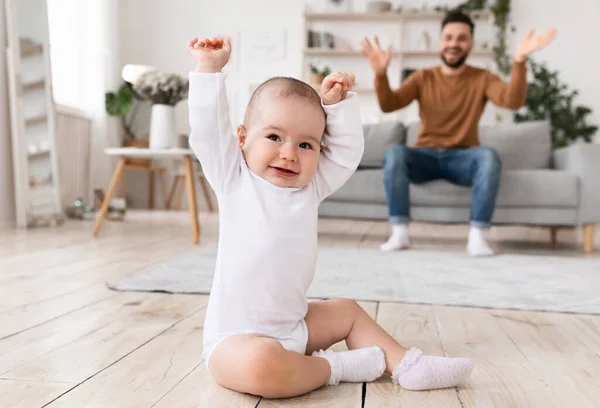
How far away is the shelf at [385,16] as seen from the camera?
227 inches

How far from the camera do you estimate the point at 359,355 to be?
926 millimetres

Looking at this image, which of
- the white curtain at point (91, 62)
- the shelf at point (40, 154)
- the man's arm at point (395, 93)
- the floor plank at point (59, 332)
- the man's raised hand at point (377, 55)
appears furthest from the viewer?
the white curtain at point (91, 62)

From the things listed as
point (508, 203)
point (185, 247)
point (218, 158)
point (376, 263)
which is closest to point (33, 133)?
point (185, 247)

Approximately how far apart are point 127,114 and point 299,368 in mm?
5579

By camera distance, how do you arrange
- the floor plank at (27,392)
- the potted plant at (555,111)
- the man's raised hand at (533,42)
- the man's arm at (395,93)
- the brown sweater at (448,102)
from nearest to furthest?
1. the floor plank at (27,392)
2. the man's raised hand at (533,42)
3. the man's arm at (395,93)
4. the brown sweater at (448,102)
5. the potted plant at (555,111)

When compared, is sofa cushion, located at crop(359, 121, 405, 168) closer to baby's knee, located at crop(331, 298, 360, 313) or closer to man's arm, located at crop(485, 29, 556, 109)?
man's arm, located at crop(485, 29, 556, 109)

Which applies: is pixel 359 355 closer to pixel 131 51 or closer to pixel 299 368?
pixel 299 368

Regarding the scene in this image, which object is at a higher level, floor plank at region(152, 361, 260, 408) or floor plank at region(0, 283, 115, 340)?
floor plank at region(152, 361, 260, 408)

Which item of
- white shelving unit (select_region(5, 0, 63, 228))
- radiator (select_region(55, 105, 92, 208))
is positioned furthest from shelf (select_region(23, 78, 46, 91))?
radiator (select_region(55, 105, 92, 208))

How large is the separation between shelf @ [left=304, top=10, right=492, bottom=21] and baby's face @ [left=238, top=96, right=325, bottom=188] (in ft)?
17.0

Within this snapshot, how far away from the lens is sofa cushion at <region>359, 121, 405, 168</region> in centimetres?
348

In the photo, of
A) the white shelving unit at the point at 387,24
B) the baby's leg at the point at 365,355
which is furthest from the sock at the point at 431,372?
the white shelving unit at the point at 387,24

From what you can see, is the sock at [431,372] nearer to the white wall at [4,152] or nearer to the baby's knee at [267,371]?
the baby's knee at [267,371]

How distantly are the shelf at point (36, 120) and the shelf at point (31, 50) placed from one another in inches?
15.1
